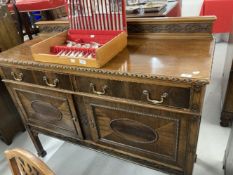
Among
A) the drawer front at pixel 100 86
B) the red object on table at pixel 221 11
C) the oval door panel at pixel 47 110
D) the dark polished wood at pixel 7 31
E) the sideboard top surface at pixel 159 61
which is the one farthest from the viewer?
the red object on table at pixel 221 11

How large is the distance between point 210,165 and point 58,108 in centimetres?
107

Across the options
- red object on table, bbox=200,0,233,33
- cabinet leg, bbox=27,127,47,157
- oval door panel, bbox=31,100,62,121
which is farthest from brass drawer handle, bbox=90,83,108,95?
red object on table, bbox=200,0,233,33

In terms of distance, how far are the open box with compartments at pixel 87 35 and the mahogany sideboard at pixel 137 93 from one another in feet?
0.15

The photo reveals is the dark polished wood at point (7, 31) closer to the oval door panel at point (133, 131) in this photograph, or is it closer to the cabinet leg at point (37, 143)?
the cabinet leg at point (37, 143)

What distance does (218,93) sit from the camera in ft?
6.82

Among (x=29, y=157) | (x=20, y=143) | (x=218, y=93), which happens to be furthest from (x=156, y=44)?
(x=20, y=143)

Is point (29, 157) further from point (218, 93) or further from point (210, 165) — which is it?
point (218, 93)

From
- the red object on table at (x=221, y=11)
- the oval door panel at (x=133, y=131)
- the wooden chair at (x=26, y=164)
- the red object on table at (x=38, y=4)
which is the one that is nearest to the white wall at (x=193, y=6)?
the red object on table at (x=221, y=11)

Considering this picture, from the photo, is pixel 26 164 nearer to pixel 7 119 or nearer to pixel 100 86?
pixel 100 86

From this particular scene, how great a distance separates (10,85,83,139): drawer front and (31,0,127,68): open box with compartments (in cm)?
23

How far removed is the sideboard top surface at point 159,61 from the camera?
0.77m

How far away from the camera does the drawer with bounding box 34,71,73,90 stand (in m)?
1.04

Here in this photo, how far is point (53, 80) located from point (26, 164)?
0.53 meters

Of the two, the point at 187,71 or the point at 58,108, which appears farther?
the point at 58,108
